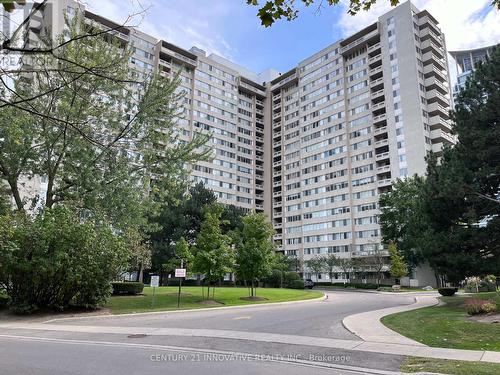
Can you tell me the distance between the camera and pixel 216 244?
27516 mm

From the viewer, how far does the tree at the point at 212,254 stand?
26781mm

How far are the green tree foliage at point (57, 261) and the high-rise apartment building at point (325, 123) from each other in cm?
5259

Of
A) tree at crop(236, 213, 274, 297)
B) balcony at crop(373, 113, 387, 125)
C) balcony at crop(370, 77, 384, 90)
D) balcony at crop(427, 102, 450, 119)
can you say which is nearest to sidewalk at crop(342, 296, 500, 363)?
tree at crop(236, 213, 274, 297)

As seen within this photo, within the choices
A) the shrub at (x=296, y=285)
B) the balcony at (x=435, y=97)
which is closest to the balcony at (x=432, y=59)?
the balcony at (x=435, y=97)

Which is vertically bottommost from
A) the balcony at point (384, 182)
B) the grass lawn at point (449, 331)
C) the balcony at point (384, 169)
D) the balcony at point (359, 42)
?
the grass lawn at point (449, 331)

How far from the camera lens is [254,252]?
29734mm

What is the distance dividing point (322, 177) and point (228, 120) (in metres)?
26.1

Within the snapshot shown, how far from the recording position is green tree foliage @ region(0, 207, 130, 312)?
19.3m

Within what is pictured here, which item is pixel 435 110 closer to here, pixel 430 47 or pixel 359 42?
pixel 430 47

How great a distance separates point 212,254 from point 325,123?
230 ft

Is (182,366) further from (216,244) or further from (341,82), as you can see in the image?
(341,82)

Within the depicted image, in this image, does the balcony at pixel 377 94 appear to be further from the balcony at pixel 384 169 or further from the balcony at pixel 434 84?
the balcony at pixel 384 169

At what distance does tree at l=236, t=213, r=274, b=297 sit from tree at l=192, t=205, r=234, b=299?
1.92 meters

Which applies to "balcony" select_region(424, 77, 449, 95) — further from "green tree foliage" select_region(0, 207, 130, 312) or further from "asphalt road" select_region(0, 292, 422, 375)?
"asphalt road" select_region(0, 292, 422, 375)
